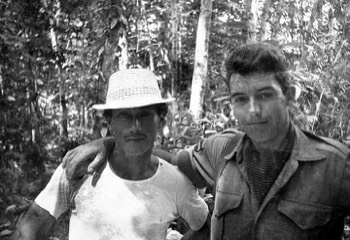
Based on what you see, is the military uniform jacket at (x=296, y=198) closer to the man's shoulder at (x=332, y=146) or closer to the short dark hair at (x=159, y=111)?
the man's shoulder at (x=332, y=146)

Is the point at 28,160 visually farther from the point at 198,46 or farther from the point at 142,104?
the point at 142,104

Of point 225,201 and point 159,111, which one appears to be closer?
point 225,201

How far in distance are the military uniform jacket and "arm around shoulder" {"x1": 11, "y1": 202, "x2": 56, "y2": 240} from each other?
87 centimetres

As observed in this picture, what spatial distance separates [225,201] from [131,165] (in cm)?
58

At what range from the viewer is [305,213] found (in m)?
2.03

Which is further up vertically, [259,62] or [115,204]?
[259,62]

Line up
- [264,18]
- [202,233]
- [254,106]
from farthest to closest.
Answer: [264,18] < [202,233] < [254,106]

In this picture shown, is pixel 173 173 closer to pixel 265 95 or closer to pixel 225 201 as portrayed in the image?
pixel 225 201

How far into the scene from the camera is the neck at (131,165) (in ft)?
8.25

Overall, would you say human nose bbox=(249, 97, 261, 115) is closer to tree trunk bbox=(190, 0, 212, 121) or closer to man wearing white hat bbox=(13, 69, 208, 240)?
man wearing white hat bbox=(13, 69, 208, 240)

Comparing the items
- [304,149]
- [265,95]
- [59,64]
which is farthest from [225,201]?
[59,64]

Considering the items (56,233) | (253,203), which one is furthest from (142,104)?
(56,233)

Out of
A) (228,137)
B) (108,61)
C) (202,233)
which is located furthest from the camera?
(108,61)

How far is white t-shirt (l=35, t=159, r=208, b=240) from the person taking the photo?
2418 millimetres
